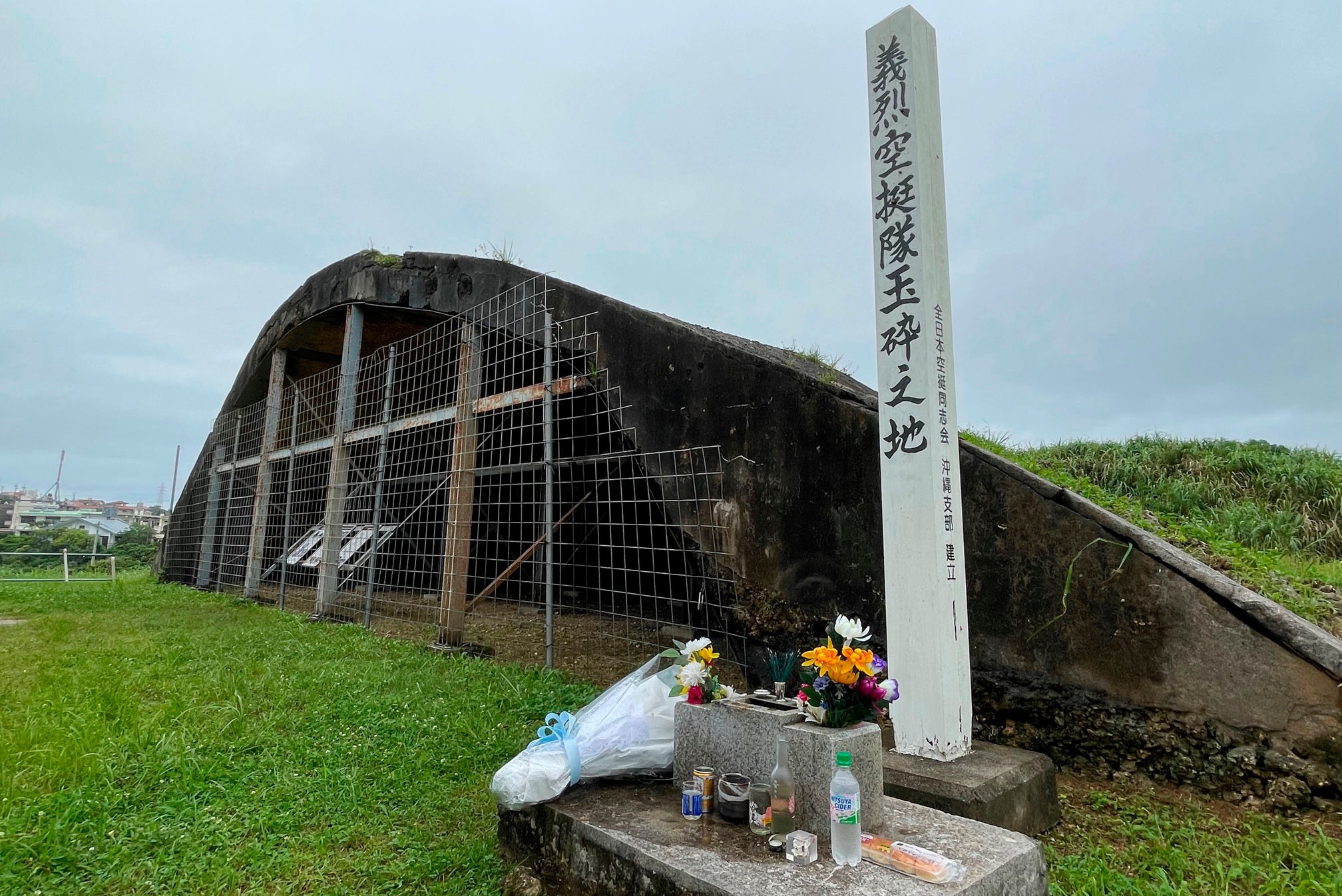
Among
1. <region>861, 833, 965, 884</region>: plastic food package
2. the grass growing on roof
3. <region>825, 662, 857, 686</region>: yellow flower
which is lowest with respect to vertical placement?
the grass growing on roof

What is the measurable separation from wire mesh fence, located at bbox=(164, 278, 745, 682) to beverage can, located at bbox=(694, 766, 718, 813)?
2060mm

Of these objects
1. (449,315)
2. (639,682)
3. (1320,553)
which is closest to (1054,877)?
(639,682)

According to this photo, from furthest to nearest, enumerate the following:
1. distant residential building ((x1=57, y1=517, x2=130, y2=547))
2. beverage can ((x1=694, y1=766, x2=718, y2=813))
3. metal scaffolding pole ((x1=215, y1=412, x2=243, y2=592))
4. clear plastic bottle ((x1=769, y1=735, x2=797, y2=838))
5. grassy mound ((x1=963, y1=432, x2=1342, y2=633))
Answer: distant residential building ((x1=57, y1=517, x2=130, y2=547)), metal scaffolding pole ((x1=215, y1=412, x2=243, y2=592)), grassy mound ((x1=963, y1=432, x2=1342, y2=633)), beverage can ((x1=694, y1=766, x2=718, y2=813)), clear plastic bottle ((x1=769, y1=735, x2=797, y2=838))

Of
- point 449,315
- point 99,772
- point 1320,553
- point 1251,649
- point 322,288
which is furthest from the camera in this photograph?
point 322,288

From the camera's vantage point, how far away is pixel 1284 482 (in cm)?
604

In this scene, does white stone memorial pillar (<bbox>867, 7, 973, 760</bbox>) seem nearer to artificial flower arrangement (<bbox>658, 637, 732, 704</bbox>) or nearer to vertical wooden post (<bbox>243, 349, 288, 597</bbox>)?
artificial flower arrangement (<bbox>658, 637, 732, 704</bbox>)

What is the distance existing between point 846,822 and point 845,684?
0.39m

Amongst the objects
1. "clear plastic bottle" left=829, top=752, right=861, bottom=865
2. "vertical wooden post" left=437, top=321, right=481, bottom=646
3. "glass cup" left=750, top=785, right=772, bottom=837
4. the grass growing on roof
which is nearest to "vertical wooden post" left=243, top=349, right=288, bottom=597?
the grass growing on roof

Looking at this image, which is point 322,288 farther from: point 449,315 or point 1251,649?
point 1251,649

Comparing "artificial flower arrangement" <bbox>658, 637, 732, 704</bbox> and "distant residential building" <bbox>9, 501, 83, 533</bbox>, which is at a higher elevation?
"distant residential building" <bbox>9, 501, 83, 533</bbox>

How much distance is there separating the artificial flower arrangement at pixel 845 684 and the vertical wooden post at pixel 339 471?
7.08m

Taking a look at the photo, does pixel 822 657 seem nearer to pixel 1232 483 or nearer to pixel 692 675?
pixel 692 675

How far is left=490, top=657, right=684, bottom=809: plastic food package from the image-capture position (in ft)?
7.73

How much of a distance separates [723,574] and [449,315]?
13.7 ft
